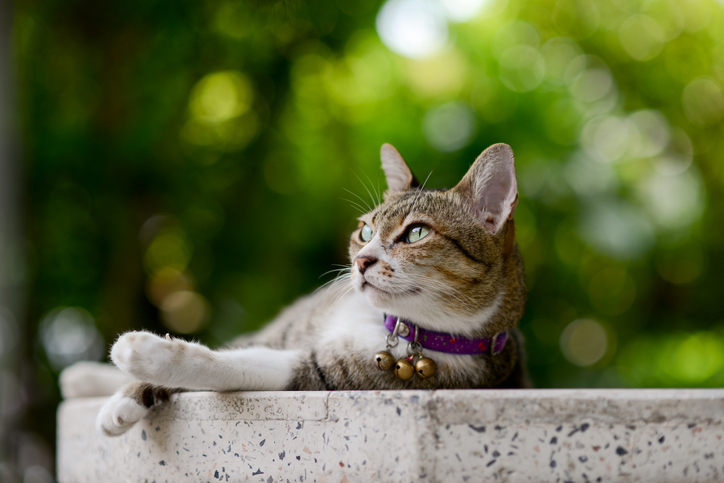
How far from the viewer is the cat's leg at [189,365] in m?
1.06

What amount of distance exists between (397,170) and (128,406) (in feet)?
3.05

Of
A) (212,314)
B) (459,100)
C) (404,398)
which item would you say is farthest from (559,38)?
(404,398)

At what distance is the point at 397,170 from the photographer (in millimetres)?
1615

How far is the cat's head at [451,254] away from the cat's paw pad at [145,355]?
0.44 metres

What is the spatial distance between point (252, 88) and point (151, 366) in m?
2.89

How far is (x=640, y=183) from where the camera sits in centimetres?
378

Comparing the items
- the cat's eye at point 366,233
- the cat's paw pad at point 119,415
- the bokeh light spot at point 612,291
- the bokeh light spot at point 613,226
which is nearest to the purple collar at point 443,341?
the cat's eye at point 366,233

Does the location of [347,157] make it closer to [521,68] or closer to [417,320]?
[521,68]

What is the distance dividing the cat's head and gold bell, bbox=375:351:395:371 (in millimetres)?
101

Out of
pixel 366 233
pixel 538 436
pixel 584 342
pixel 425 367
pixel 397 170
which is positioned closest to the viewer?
pixel 538 436

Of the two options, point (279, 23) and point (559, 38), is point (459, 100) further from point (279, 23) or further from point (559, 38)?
point (279, 23)

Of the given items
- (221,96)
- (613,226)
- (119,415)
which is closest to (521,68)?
(613,226)

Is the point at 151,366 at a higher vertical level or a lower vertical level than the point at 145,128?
lower

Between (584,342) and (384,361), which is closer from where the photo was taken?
(384,361)
